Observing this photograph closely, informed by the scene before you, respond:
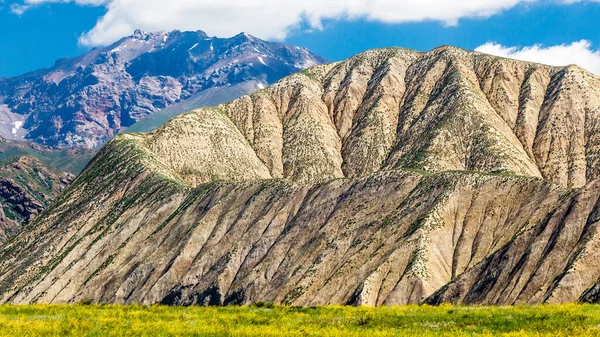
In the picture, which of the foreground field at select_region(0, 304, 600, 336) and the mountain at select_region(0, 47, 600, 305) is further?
the mountain at select_region(0, 47, 600, 305)

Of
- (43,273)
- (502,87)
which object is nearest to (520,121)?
(502,87)

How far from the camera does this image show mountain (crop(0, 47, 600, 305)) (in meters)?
86.6

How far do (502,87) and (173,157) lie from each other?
8955 cm

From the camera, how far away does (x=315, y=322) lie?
3188 centimetres

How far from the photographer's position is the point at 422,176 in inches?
4648

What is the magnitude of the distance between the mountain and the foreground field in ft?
106

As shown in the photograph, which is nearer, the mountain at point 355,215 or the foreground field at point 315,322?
the foreground field at point 315,322

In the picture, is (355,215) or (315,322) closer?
(315,322)

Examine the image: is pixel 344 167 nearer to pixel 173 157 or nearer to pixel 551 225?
pixel 173 157

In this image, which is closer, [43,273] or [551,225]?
[551,225]

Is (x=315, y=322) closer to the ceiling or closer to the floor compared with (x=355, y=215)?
closer to the floor

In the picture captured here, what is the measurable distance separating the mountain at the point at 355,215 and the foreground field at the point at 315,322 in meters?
32.3

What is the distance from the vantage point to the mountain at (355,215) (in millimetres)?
86562

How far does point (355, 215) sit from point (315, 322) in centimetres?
8321
